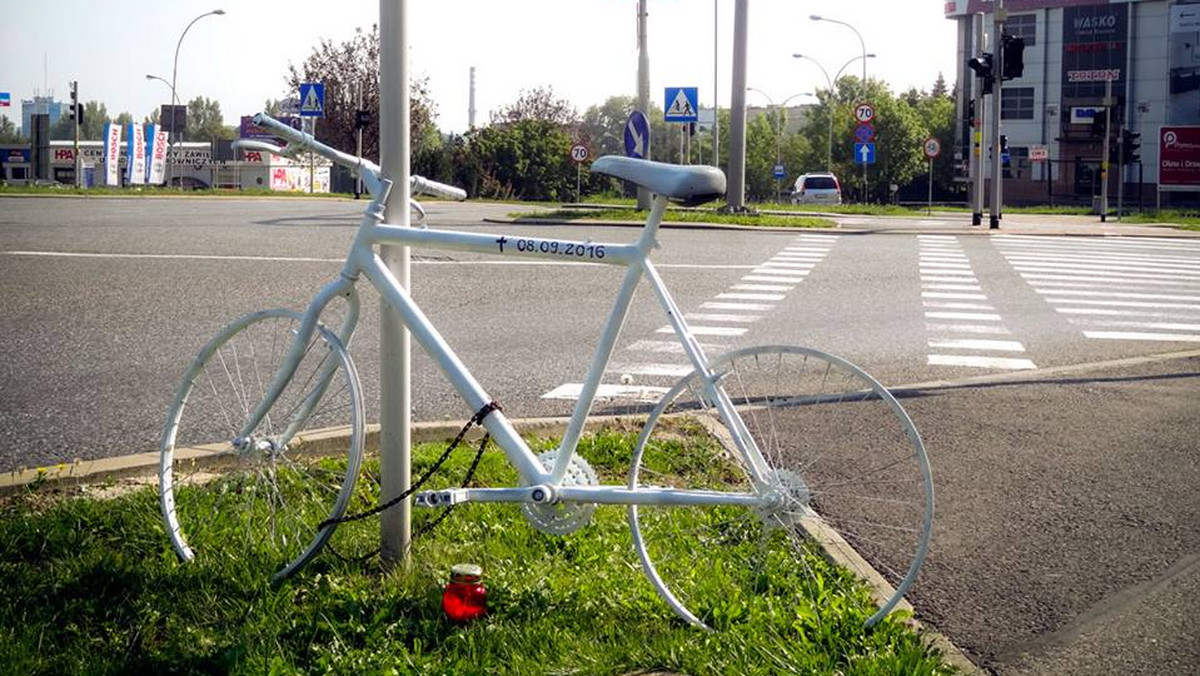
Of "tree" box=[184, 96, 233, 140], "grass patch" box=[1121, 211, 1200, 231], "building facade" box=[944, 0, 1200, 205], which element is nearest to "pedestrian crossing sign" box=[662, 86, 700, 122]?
"grass patch" box=[1121, 211, 1200, 231]

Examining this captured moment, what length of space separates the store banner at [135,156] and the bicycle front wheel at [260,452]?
6417 cm

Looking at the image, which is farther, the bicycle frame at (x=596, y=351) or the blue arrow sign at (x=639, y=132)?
the blue arrow sign at (x=639, y=132)

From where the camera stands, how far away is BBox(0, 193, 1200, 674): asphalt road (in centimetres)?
454

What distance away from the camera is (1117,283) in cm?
1711

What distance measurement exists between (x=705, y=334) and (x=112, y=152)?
60606 mm

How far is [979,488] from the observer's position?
5777mm

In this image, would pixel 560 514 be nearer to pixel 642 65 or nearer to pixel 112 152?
pixel 642 65

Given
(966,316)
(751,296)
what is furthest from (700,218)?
(966,316)

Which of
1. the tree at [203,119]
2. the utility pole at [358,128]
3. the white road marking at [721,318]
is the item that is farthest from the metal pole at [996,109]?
the tree at [203,119]

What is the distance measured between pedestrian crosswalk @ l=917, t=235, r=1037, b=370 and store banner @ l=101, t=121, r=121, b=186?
176 feet

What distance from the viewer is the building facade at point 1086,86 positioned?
80.9m

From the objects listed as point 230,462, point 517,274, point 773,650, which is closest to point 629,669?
point 773,650

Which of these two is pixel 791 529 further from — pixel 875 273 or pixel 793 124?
pixel 793 124

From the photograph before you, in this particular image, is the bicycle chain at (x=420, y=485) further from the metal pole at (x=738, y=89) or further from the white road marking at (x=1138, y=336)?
the metal pole at (x=738, y=89)
